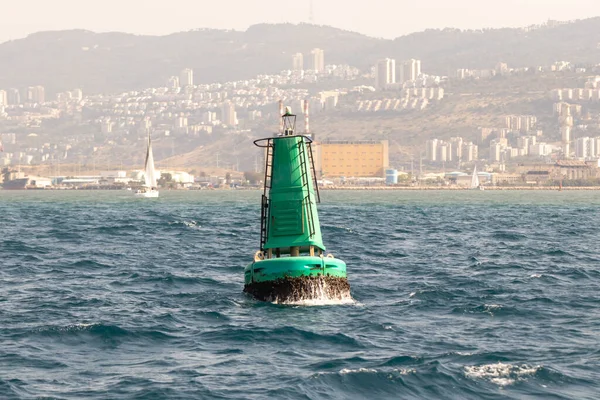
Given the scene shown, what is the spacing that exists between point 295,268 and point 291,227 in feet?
7.78

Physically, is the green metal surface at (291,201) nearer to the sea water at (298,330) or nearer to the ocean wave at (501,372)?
the sea water at (298,330)

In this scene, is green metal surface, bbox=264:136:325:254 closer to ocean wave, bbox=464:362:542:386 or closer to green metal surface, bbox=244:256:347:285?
green metal surface, bbox=244:256:347:285

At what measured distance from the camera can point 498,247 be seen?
7069 cm

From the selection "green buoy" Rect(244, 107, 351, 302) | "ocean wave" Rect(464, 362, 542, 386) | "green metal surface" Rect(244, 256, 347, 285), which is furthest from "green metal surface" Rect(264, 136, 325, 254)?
"ocean wave" Rect(464, 362, 542, 386)

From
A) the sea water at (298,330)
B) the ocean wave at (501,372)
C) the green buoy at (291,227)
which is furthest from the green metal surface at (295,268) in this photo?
the ocean wave at (501,372)

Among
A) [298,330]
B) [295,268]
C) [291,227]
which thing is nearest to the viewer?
[298,330]

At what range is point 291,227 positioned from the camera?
41125mm

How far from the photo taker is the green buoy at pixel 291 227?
39969 millimetres

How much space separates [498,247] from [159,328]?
39.0m

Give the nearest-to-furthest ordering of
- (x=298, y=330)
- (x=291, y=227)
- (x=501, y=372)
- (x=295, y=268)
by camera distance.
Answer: (x=501, y=372)
(x=298, y=330)
(x=295, y=268)
(x=291, y=227)

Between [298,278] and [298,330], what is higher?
[298,278]

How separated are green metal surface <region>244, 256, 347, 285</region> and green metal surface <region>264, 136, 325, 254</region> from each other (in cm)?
109

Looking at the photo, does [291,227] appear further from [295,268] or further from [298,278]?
[298,278]

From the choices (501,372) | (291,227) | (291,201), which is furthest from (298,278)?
(501,372)
